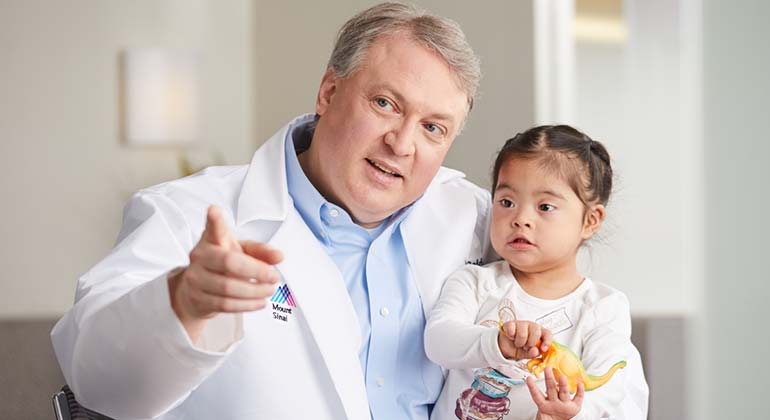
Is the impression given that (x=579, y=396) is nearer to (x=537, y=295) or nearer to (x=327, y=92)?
(x=537, y=295)

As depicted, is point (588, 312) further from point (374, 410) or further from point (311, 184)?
point (311, 184)

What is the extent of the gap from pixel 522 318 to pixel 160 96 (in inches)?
124

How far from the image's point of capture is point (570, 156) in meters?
1.93

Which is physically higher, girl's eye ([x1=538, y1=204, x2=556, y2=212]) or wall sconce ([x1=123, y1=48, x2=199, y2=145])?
wall sconce ([x1=123, y1=48, x2=199, y2=145])

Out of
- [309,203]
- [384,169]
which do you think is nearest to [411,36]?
[384,169]

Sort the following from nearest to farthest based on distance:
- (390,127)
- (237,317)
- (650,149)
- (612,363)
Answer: (237,317)
(612,363)
(390,127)
(650,149)

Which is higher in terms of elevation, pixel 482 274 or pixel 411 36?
pixel 411 36

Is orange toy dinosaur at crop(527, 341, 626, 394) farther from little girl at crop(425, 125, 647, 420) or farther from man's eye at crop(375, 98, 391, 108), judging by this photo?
man's eye at crop(375, 98, 391, 108)

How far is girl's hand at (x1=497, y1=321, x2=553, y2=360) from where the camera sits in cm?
160

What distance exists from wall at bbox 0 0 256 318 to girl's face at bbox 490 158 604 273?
2905 millimetres

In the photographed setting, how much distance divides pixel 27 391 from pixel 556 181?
1.61m

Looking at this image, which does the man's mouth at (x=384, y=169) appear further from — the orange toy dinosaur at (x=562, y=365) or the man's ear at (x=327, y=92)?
the orange toy dinosaur at (x=562, y=365)

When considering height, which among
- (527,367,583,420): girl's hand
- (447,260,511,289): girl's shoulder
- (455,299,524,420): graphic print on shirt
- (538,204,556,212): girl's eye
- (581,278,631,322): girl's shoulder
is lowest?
(455,299,524,420): graphic print on shirt

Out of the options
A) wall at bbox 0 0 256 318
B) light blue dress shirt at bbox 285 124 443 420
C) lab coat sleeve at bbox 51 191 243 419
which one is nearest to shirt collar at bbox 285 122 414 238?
light blue dress shirt at bbox 285 124 443 420
